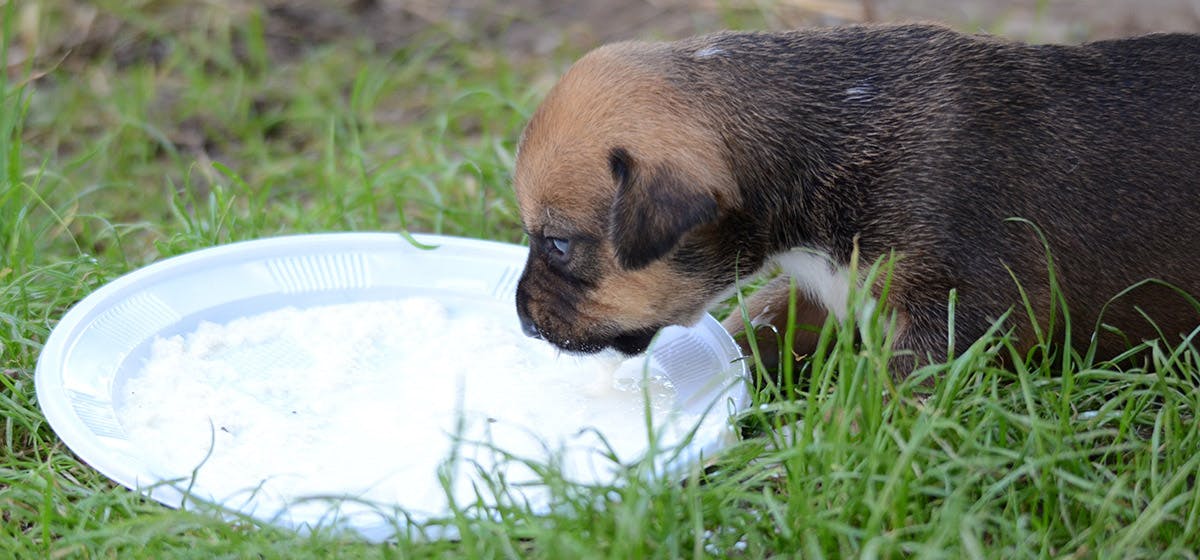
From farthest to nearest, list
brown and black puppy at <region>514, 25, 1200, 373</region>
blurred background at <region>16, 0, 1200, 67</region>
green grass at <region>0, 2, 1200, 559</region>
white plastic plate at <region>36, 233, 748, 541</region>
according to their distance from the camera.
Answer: blurred background at <region>16, 0, 1200, 67</region> < brown and black puppy at <region>514, 25, 1200, 373</region> < white plastic plate at <region>36, 233, 748, 541</region> < green grass at <region>0, 2, 1200, 559</region>

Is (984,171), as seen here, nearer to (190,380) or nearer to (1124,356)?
(1124,356)

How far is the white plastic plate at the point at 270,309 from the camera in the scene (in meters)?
3.39

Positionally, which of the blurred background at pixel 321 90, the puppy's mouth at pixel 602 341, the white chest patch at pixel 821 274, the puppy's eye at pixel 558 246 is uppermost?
the puppy's eye at pixel 558 246

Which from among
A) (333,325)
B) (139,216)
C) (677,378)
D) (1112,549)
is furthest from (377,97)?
(1112,549)

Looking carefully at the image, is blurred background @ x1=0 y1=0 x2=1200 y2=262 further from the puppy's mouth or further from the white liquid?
the puppy's mouth

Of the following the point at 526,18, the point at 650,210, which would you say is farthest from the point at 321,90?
the point at 650,210

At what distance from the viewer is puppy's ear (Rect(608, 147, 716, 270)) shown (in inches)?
138

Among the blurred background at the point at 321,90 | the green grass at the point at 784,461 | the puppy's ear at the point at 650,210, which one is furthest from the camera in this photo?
the blurred background at the point at 321,90

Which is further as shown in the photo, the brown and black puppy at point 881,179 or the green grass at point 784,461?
the brown and black puppy at point 881,179

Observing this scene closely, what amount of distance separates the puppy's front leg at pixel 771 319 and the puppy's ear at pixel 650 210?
1103 mm

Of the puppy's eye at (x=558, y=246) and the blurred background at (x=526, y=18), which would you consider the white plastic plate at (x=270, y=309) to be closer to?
the puppy's eye at (x=558, y=246)

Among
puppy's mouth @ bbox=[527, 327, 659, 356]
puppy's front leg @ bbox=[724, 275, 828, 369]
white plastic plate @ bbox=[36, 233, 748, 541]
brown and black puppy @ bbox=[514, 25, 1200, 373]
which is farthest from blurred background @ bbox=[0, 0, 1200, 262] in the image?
brown and black puppy @ bbox=[514, 25, 1200, 373]

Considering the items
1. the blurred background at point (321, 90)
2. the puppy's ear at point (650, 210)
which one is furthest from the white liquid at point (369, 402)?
the blurred background at point (321, 90)

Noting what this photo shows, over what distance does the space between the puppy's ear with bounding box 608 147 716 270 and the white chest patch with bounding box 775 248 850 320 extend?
528 mm
